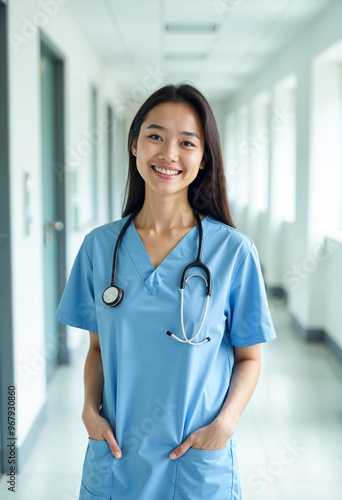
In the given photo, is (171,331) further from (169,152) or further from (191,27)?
(191,27)

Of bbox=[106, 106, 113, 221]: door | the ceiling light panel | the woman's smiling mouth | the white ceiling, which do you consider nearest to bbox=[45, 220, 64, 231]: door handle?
the white ceiling

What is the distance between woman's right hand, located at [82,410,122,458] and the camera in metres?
0.97

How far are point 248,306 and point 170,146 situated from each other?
1.14 feet

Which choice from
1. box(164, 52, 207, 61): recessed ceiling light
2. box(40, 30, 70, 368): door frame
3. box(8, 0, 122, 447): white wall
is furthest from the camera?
box(164, 52, 207, 61): recessed ceiling light

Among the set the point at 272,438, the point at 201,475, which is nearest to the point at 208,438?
the point at 201,475

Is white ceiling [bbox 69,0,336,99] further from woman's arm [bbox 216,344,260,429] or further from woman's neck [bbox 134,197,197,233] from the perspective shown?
woman's arm [bbox 216,344,260,429]

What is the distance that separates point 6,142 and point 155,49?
3201 millimetres

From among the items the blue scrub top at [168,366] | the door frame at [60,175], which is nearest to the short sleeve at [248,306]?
the blue scrub top at [168,366]

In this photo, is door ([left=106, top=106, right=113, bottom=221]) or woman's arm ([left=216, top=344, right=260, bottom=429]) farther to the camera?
door ([left=106, top=106, right=113, bottom=221])

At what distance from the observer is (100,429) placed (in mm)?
994

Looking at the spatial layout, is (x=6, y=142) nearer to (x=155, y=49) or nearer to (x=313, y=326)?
(x=313, y=326)

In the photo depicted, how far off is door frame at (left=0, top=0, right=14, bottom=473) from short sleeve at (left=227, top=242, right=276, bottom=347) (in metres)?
1.26

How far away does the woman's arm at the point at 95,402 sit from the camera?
0.98 meters

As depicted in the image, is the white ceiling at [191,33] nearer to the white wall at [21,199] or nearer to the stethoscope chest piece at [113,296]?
the white wall at [21,199]
